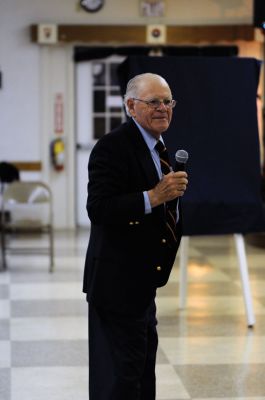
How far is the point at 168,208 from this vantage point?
2.95m

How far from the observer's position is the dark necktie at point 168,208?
9.68 ft

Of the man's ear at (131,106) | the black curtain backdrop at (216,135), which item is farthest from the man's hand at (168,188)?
the black curtain backdrop at (216,135)

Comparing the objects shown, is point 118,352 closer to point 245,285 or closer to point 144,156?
point 144,156

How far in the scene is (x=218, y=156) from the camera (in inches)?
209

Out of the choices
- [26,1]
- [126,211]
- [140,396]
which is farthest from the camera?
[26,1]

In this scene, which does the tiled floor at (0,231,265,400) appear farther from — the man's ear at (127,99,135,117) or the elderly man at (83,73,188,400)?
the man's ear at (127,99,135,117)

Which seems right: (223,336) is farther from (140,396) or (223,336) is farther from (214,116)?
(140,396)

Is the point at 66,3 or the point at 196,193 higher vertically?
the point at 66,3

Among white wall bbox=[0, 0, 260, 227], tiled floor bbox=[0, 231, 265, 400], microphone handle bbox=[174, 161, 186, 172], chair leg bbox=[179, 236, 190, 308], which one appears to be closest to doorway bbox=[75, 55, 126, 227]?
white wall bbox=[0, 0, 260, 227]

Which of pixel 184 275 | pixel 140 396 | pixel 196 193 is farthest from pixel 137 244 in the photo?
pixel 184 275

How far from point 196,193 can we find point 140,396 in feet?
7.34

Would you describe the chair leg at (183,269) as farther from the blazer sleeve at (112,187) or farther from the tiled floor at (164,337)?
the blazer sleeve at (112,187)

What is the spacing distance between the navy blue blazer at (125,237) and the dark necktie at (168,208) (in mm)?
24

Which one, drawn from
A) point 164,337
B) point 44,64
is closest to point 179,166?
point 164,337
